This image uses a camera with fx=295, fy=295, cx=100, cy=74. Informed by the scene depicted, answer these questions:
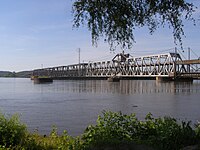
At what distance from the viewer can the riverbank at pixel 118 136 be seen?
642cm

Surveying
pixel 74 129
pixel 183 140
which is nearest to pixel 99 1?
pixel 183 140

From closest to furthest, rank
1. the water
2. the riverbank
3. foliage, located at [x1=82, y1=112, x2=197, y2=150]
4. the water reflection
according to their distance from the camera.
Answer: the riverbank < foliage, located at [x1=82, y1=112, x2=197, y2=150] < the water < the water reflection

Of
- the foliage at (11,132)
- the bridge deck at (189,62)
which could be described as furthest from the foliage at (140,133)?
the bridge deck at (189,62)

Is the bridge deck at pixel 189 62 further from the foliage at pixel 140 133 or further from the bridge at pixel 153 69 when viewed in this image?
the foliage at pixel 140 133

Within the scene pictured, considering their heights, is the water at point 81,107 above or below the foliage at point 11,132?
below

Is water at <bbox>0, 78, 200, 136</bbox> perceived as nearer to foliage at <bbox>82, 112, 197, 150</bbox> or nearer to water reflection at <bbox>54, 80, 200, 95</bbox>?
foliage at <bbox>82, 112, 197, 150</bbox>

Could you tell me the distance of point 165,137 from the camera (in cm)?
705

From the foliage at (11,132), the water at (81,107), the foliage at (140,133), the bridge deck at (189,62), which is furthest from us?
the bridge deck at (189,62)

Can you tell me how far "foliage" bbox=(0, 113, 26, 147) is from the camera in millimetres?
8062

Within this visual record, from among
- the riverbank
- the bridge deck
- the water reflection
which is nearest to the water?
the riverbank

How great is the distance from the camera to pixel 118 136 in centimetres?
734

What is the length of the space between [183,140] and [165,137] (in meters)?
0.54

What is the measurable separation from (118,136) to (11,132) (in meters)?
3.17

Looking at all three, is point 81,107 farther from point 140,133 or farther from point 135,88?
point 135,88
